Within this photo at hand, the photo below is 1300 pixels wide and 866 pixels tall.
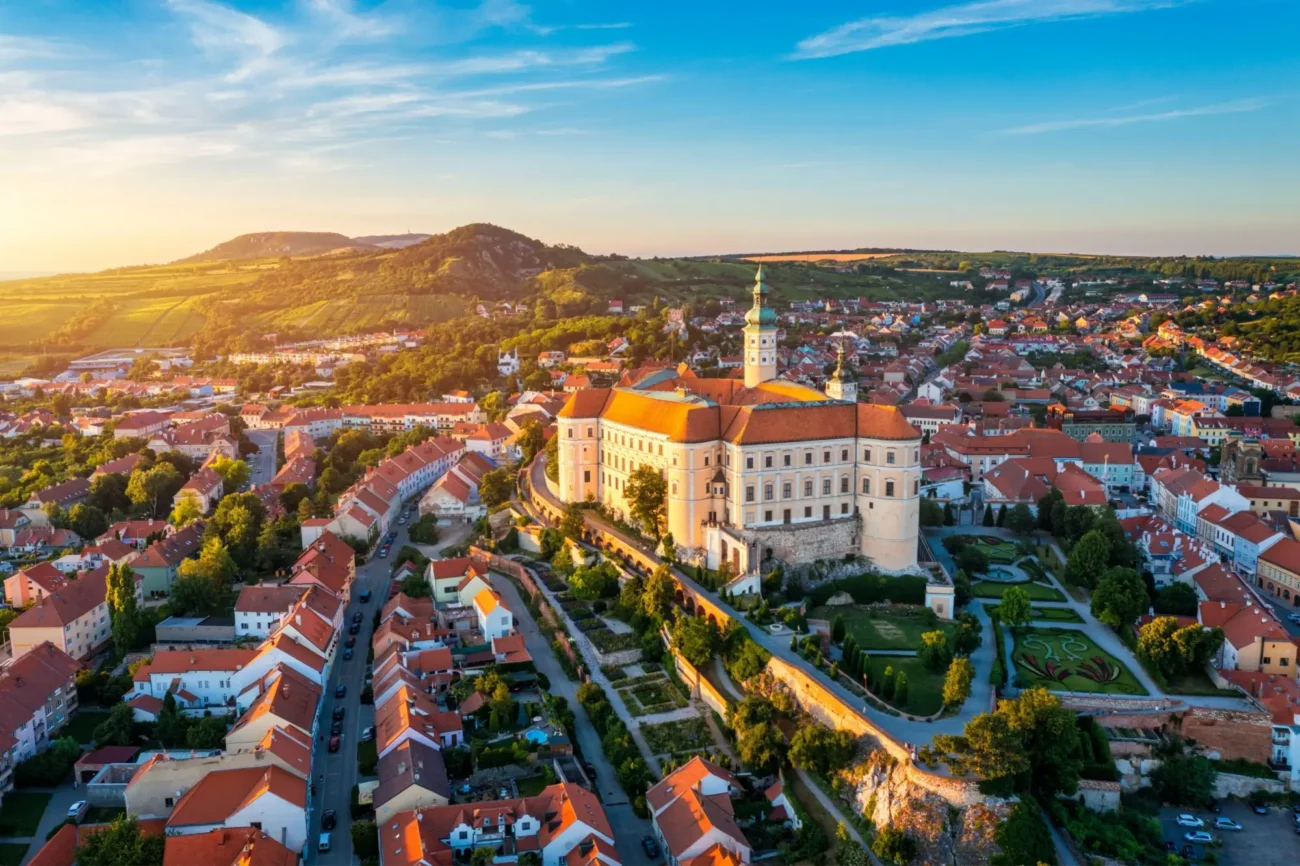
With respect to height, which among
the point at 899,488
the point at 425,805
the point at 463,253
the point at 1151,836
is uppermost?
the point at 463,253

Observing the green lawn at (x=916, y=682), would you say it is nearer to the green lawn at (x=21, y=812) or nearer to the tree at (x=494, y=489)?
the green lawn at (x=21, y=812)

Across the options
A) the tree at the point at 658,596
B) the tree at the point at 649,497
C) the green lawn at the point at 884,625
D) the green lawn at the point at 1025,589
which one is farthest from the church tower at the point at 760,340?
the green lawn at the point at 1025,589

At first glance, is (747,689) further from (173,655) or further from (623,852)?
(173,655)

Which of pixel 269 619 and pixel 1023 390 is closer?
pixel 269 619

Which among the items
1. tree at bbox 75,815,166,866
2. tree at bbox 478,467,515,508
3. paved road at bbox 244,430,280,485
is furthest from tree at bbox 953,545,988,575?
paved road at bbox 244,430,280,485

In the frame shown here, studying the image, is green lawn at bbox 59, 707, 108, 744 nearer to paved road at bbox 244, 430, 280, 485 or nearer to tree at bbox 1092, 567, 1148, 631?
paved road at bbox 244, 430, 280, 485

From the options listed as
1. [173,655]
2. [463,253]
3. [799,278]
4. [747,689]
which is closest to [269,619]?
[173,655]
